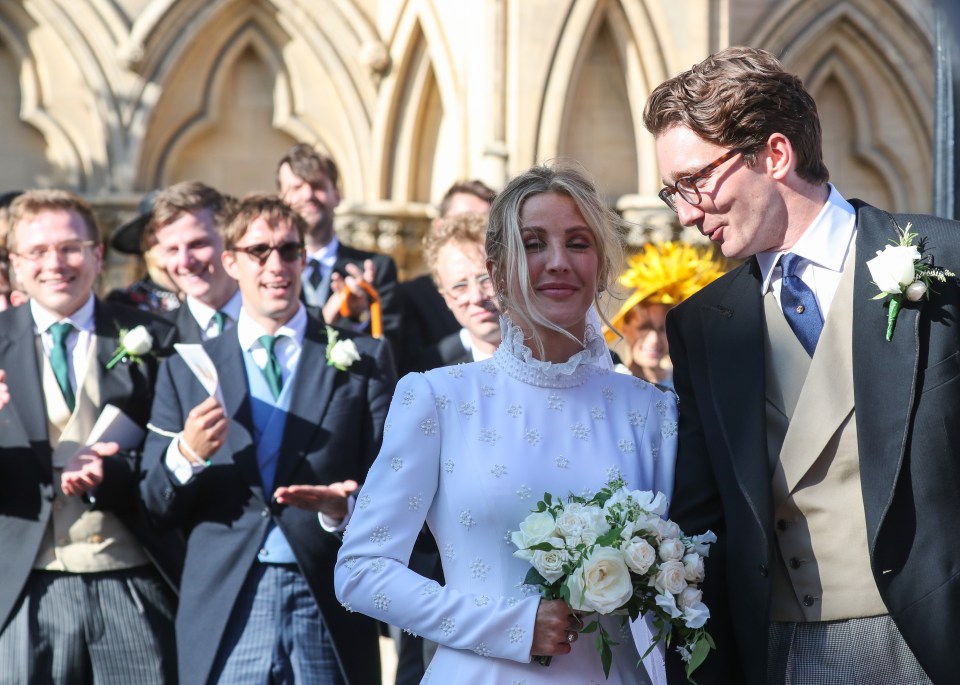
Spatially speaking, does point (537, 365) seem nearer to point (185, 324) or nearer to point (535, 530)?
point (535, 530)

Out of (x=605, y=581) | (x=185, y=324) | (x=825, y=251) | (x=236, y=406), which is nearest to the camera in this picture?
(x=605, y=581)

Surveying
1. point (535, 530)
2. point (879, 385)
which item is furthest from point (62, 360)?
point (879, 385)

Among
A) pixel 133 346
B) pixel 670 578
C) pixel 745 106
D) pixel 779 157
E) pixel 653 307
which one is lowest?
pixel 670 578

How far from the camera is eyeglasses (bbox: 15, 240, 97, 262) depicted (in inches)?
191

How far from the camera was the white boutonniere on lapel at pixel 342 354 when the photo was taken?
4.55 meters

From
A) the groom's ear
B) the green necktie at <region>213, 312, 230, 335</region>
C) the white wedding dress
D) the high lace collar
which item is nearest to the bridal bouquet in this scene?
the white wedding dress

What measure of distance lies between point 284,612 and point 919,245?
2265 mm

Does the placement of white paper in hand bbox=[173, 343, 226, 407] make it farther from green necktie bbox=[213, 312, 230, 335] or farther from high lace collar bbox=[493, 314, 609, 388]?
high lace collar bbox=[493, 314, 609, 388]

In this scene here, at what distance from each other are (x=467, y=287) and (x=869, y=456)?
2.22 m

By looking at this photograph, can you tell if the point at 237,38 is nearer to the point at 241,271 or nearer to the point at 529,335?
the point at 241,271

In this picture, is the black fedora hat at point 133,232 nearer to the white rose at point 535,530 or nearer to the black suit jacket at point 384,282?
the black suit jacket at point 384,282

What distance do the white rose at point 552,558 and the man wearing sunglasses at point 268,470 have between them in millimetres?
1371

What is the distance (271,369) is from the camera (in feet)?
15.2

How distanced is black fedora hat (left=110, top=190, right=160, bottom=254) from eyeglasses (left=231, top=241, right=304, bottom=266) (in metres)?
1.61
